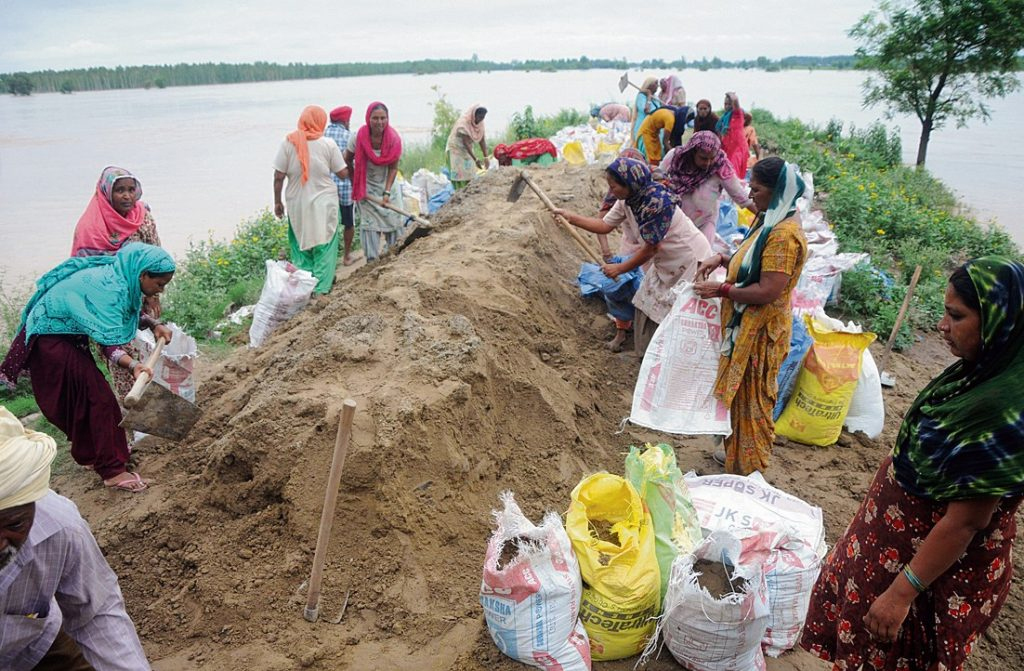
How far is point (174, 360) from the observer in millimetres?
3744

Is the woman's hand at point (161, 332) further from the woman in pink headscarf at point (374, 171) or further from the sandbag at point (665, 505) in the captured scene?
the woman in pink headscarf at point (374, 171)

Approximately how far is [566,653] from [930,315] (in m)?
5.11

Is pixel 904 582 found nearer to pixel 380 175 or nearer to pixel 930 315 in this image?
pixel 930 315

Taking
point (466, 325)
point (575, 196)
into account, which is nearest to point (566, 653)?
point (466, 325)

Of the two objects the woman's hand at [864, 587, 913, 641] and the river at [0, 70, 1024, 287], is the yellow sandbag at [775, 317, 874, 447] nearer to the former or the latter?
the woman's hand at [864, 587, 913, 641]

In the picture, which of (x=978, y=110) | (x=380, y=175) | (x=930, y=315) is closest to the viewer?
(x=930, y=315)

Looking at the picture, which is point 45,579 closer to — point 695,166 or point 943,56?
point 695,166

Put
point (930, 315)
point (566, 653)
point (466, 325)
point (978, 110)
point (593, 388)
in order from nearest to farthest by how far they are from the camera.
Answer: point (566, 653) < point (466, 325) < point (593, 388) < point (930, 315) < point (978, 110)

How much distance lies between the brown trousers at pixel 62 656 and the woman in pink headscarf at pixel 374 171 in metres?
5.14

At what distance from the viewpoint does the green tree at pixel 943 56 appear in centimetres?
1105

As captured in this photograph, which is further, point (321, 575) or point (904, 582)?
point (321, 575)

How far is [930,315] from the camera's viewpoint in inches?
221

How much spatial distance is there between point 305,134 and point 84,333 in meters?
2.98

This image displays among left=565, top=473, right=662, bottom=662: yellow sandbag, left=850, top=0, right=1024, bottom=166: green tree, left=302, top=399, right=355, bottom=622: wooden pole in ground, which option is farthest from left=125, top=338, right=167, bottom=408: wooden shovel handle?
left=850, top=0, right=1024, bottom=166: green tree
